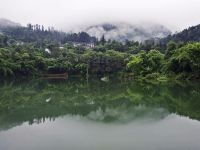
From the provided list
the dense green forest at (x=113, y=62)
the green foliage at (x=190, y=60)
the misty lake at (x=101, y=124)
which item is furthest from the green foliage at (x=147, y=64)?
the misty lake at (x=101, y=124)

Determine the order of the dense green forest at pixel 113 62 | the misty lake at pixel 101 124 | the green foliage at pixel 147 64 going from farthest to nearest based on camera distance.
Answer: the green foliage at pixel 147 64 → the dense green forest at pixel 113 62 → the misty lake at pixel 101 124

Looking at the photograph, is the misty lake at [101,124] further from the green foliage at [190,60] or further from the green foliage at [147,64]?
the green foliage at [147,64]

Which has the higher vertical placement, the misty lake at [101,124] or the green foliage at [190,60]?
the green foliage at [190,60]

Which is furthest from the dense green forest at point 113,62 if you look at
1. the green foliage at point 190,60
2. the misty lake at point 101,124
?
the misty lake at point 101,124

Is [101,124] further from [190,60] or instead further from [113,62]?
[113,62]

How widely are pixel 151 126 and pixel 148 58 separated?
3965cm

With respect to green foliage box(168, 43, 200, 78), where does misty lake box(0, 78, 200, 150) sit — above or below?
below

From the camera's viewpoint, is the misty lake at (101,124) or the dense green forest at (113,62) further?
the dense green forest at (113,62)

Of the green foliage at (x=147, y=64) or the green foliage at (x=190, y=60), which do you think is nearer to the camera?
the green foliage at (x=190, y=60)

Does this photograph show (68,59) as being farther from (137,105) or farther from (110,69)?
(137,105)

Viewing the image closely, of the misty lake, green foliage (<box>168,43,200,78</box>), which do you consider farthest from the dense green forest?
the misty lake

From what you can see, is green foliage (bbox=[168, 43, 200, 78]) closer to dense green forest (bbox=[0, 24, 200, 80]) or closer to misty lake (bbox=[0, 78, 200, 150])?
dense green forest (bbox=[0, 24, 200, 80])

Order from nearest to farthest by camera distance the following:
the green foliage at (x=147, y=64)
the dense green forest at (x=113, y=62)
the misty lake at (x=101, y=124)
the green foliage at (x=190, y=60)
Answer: the misty lake at (x=101, y=124)
the green foliage at (x=190, y=60)
the dense green forest at (x=113, y=62)
the green foliage at (x=147, y=64)

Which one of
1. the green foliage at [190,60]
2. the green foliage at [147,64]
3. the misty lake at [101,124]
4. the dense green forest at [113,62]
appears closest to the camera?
the misty lake at [101,124]
